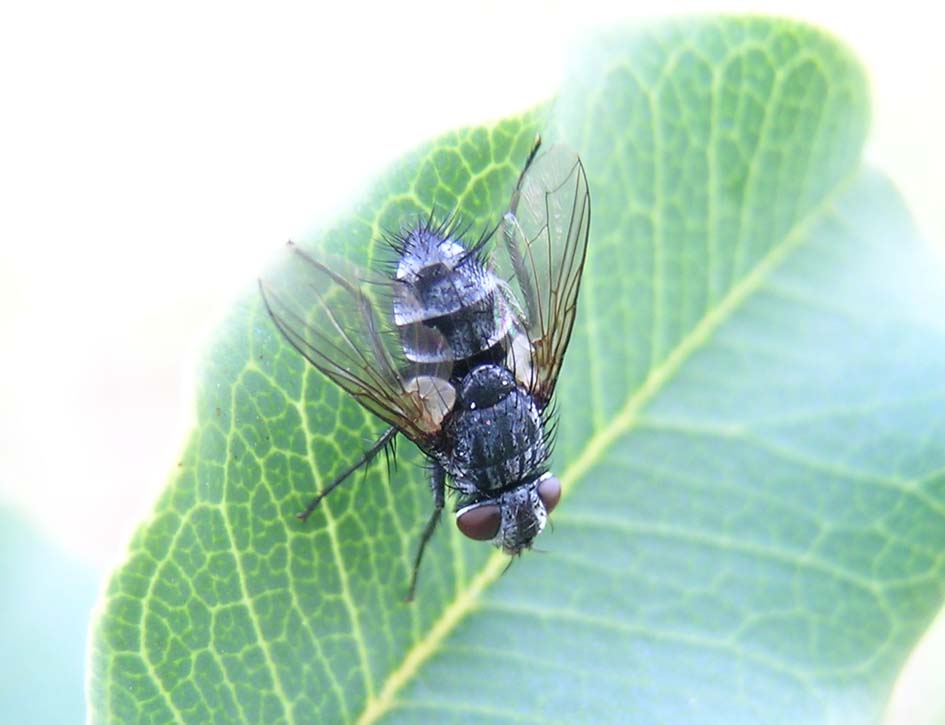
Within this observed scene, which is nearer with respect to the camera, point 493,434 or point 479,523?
point 479,523

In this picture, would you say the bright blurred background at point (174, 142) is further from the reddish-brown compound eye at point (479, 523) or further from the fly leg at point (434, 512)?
the reddish-brown compound eye at point (479, 523)

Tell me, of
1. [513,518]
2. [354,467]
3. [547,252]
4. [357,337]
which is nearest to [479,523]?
[513,518]

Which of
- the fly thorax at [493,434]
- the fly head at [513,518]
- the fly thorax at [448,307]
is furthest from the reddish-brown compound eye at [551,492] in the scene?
the fly thorax at [448,307]

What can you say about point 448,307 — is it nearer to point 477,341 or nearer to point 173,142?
point 477,341

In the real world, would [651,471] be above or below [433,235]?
below

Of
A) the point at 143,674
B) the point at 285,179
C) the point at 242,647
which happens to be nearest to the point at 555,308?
the point at 242,647
